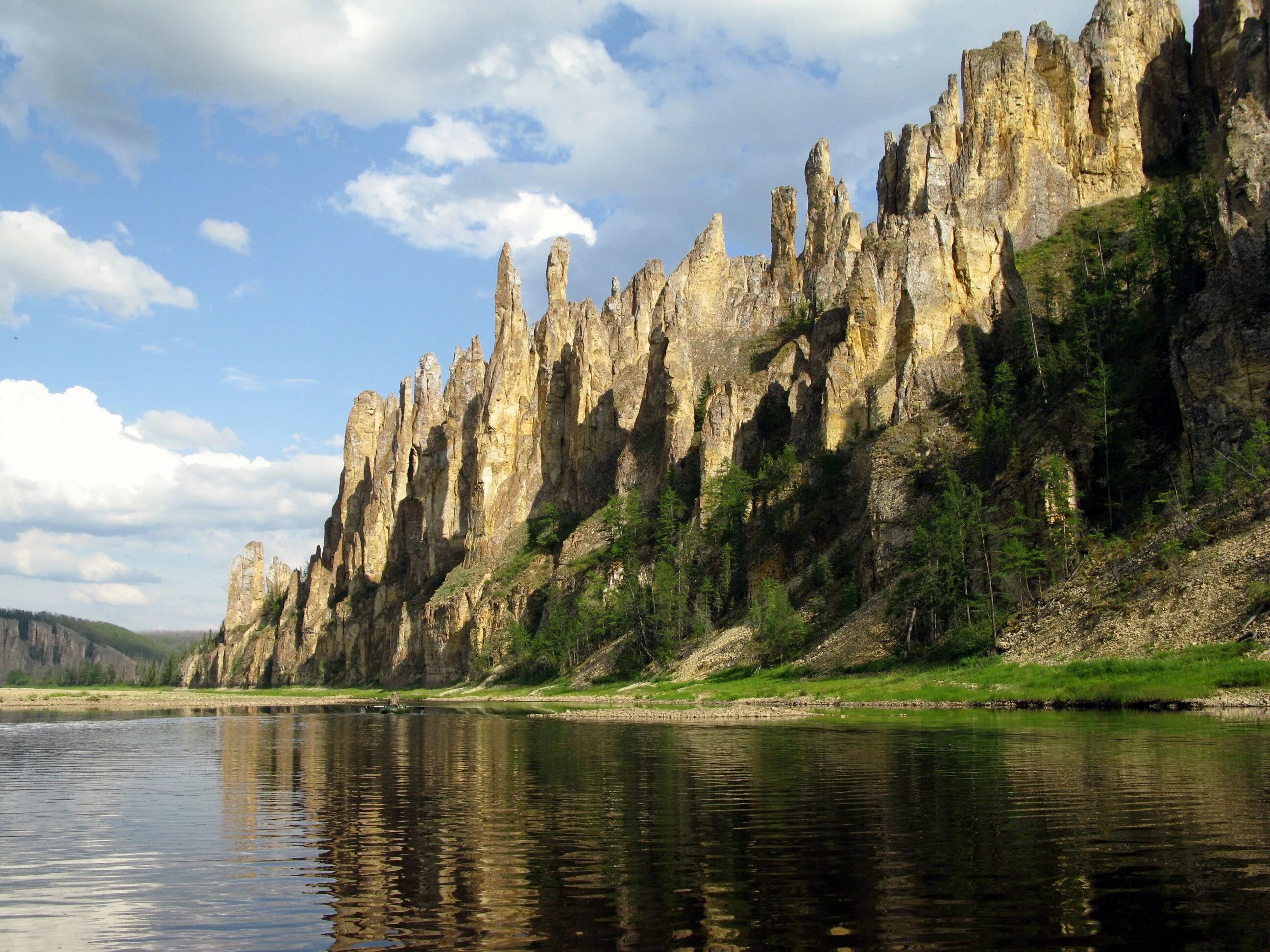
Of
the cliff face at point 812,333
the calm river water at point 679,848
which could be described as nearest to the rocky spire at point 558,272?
the cliff face at point 812,333

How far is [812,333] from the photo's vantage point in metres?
124

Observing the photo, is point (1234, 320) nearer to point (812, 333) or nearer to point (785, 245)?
point (812, 333)

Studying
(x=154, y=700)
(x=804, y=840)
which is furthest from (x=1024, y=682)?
(x=154, y=700)

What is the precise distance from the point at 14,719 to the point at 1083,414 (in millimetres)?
90262

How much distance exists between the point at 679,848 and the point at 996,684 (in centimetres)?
4510

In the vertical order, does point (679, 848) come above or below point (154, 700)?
above

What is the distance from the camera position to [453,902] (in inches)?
648

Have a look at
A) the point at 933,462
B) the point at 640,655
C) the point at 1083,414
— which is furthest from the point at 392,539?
the point at 1083,414

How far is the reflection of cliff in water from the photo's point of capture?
14.4m

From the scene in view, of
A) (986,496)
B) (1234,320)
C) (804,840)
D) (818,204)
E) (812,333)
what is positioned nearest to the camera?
(804,840)

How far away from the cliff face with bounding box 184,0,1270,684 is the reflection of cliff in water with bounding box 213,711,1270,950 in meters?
47.3

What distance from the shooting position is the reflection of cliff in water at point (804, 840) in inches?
567

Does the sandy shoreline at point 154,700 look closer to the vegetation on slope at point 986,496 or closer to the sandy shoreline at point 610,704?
the sandy shoreline at point 610,704

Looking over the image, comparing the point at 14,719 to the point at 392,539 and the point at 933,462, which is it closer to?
the point at 933,462
